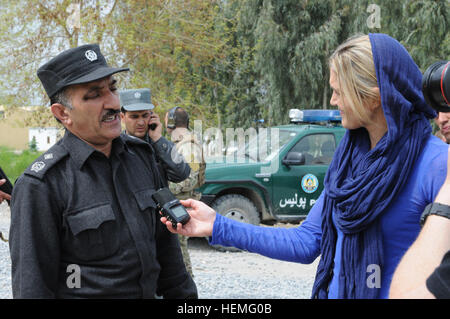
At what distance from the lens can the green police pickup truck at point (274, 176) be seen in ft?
27.6

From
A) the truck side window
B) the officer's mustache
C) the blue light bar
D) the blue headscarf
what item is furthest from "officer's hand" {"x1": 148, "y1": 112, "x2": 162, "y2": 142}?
the blue light bar

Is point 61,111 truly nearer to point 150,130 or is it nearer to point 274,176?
point 150,130

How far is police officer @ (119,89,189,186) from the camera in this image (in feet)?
14.1

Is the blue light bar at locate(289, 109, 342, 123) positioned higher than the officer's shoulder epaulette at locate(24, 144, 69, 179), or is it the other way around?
the blue light bar at locate(289, 109, 342, 123)

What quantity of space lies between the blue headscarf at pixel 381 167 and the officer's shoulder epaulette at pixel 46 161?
113 centimetres

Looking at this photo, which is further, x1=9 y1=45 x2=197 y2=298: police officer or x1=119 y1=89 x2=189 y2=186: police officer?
x1=119 y1=89 x2=189 y2=186: police officer

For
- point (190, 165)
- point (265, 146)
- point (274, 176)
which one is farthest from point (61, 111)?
point (265, 146)

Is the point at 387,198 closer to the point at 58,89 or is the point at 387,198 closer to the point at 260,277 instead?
the point at 58,89

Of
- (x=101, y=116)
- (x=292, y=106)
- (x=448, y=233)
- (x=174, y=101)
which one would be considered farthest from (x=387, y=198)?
(x=292, y=106)

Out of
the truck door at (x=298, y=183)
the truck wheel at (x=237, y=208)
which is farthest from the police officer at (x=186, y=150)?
the truck door at (x=298, y=183)

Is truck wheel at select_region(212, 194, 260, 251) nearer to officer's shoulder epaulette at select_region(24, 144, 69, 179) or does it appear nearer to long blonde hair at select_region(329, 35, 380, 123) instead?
officer's shoulder epaulette at select_region(24, 144, 69, 179)

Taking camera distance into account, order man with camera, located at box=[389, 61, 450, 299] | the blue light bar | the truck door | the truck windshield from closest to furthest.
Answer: man with camera, located at box=[389, 61, 450, 299], the truck door, the truck windshield, the blue light bar

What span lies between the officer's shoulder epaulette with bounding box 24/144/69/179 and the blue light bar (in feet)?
24.9

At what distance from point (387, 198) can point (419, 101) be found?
1.27 feet
